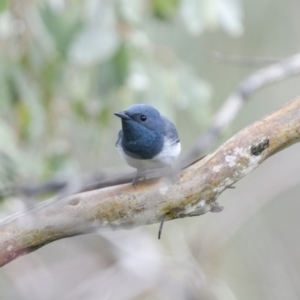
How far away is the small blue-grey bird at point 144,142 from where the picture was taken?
2582 mm

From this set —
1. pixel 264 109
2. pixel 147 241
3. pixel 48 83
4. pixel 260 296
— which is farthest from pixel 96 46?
pixel 264 109

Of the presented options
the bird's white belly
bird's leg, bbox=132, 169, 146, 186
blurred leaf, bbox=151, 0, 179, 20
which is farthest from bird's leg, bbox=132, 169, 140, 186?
blurred leaf, bbox=151, 0, 179, 20

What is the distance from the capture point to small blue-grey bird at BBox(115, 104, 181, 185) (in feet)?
8.47

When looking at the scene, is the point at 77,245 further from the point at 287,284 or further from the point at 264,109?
the point at 264,109

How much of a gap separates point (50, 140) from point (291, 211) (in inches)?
153

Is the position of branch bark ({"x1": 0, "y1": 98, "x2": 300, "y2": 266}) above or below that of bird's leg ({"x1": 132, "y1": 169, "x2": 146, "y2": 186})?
below

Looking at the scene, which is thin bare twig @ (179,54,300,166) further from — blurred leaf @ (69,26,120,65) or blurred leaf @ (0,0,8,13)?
blurred leaf @ (0,0,8,13)

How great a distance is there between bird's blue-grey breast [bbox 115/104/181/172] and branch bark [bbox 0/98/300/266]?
64 cm

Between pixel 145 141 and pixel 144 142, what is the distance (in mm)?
11

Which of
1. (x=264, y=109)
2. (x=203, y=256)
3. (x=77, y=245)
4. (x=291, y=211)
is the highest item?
(x=264, y=109)

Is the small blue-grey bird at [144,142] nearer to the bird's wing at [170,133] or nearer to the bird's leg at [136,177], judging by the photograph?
the bird's wing at [170,133]

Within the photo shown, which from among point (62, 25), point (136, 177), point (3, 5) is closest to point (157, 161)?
point (136, 177)

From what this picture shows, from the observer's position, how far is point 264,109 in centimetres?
667

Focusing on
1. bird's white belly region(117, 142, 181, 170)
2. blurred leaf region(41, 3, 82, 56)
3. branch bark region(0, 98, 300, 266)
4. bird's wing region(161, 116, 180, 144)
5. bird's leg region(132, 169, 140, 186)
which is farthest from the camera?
blurred leaf region(41, 3, 82, 56)
